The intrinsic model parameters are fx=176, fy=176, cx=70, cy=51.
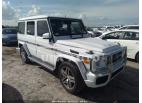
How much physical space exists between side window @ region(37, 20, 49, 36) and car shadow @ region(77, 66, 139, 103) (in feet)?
7.76

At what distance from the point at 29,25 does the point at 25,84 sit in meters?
2.66

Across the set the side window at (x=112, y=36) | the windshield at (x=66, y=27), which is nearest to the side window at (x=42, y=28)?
the windshield at (x=66, y=27)

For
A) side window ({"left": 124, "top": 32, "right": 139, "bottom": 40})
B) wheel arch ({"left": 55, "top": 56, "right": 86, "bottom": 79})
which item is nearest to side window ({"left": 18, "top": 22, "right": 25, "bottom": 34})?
wheel arch ({"left": 55, "top": 56, "right": 86, "bottom": 79})

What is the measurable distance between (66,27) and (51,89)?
2.17 m

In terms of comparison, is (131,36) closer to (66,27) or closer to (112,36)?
(112,36)

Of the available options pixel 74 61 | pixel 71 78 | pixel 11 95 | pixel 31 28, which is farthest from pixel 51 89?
pixel 31 28

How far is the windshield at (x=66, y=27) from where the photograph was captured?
5.68 m

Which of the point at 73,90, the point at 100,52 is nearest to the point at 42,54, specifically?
the point at 73,90

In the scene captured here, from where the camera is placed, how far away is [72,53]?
4.71 meters

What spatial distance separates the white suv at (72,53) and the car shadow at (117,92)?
1.39 feet

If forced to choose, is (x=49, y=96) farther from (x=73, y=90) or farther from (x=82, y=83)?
(x=82, y=83)

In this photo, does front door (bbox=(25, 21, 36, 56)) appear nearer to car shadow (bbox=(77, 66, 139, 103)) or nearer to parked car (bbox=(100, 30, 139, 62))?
car shadow (bbox=(77, 66, 139, 103))

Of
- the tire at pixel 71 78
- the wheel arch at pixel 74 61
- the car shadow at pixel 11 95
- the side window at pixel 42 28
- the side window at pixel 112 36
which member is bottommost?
the car shadow at pixel 11 95

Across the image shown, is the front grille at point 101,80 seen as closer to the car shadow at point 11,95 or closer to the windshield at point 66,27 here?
the car shadow at point 11,95
